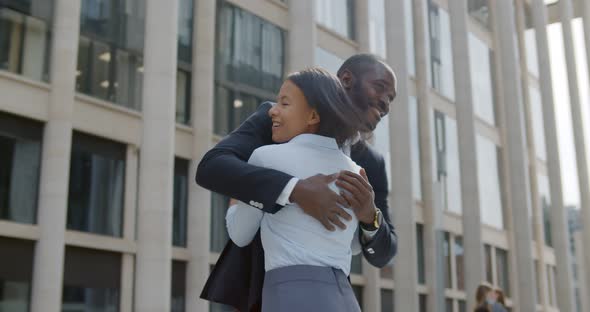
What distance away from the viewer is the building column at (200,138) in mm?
20453

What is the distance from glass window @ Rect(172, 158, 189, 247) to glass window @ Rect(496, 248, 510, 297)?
909 inches

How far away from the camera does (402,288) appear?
25.3m

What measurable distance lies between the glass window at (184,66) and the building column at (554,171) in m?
22.6

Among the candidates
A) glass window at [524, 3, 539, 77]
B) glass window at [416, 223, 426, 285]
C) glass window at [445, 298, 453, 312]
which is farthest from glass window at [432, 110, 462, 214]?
glass window at [524, 3, 539, 77]

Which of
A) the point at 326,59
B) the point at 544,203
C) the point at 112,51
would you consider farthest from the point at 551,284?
the point at 112,51

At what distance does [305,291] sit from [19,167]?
17.1 meters

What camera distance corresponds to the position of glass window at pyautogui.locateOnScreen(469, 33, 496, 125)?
130 feet

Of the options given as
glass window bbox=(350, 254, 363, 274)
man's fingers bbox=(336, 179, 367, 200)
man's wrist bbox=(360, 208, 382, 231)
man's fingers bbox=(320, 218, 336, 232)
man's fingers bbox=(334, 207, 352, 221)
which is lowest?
man's fingers bbox=(320, 218, 336, 232)

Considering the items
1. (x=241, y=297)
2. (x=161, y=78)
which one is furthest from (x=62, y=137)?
(x=241, y=297)

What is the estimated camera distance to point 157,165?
1741 cm

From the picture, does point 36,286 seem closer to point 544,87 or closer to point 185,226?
point 185,226

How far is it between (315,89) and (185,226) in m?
19.5

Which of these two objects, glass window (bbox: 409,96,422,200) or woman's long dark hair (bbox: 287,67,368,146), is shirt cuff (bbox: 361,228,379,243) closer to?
woman's long dark hair (bbox: 287,67,368,146)

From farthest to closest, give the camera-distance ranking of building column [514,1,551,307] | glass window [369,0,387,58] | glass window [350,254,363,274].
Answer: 1. building column [514,1,551,307]
2. glass window [369,0,387,58]
3. glass window [350,254,363,274]
